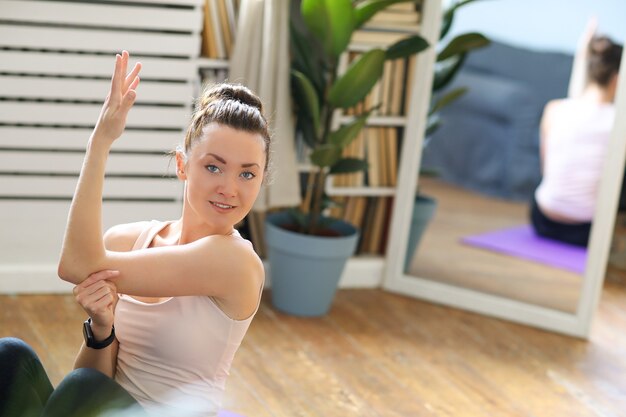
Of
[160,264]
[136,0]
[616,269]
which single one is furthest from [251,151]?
[616,269]

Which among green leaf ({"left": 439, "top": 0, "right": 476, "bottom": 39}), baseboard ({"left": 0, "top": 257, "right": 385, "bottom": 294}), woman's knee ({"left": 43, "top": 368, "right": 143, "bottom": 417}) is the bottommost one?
baseboard ({"left": 0, "top": 257, "right": 385, "bottom": 294})

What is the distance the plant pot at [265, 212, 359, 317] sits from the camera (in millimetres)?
2932

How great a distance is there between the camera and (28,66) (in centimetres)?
281

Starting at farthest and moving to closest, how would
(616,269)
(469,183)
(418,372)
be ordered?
(616,269)
(469,183)
(418,372)

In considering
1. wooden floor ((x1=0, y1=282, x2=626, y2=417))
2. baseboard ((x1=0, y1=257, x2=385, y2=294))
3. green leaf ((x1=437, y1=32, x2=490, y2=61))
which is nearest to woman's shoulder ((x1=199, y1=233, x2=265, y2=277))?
wooden floor ((x1=0, y1=282, x2=626, y2=417))

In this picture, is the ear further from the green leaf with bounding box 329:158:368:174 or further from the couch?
the couch

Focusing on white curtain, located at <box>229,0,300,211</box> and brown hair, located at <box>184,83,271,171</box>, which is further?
white curtain, located at <box>229,0,300,211</box>

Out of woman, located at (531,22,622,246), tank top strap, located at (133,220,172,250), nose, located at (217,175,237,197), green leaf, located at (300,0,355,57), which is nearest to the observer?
nose, located at (217,175,237,197)

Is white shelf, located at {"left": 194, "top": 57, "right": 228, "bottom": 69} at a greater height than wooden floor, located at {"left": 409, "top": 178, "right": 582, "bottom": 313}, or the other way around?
white shelf, located at {"left": 194, "top": 57, "right": 228, "bottom": 69}

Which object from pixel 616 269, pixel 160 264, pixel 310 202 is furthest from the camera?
pixel 616 269

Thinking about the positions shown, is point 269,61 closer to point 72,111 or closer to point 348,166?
point 348,166

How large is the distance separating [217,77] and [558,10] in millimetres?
1223

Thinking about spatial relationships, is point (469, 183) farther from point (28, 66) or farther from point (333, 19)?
point (28, 66)

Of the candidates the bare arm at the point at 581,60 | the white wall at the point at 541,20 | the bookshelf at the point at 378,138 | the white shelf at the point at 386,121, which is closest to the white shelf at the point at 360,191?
the bookshelf at the point at 378,138
